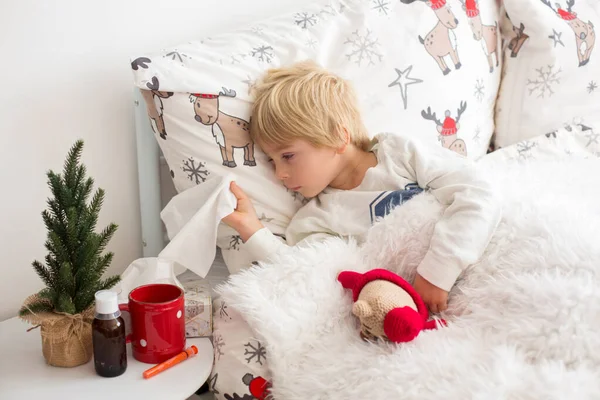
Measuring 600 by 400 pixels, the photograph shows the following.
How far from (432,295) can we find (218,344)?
381 millimetres

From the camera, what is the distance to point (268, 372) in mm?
943

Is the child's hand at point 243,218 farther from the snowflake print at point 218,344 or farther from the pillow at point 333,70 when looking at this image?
the snowflake print at point 218,344

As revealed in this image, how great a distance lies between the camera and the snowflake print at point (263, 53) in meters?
1.23

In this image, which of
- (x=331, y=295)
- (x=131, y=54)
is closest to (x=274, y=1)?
(x=131, y=54)

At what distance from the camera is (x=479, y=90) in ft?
4.83

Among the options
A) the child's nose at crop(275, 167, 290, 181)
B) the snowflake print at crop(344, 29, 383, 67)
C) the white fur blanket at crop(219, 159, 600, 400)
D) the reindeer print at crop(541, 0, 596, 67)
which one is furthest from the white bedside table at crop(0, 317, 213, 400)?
the reindeer print at crop(541, 0, 596, 67)

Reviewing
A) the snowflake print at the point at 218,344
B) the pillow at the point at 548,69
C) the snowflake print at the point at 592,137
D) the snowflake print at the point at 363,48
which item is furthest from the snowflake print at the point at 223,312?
the snowflake print at the point at 592,137

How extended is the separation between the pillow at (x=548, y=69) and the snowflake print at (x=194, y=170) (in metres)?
0.83

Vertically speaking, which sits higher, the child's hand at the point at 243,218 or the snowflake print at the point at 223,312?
the child's hand at the point at 243,218

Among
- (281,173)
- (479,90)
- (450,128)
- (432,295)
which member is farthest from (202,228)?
(479,90)

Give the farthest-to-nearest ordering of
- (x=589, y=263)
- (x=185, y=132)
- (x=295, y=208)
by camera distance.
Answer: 1. (x=295, y=208)
2. (x=185, y=132)
3. (x=589, y=263)

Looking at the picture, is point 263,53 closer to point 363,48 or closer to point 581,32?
point 363,48

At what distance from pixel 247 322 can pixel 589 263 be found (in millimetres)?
541

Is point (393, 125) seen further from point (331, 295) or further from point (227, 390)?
point (227, 390)
